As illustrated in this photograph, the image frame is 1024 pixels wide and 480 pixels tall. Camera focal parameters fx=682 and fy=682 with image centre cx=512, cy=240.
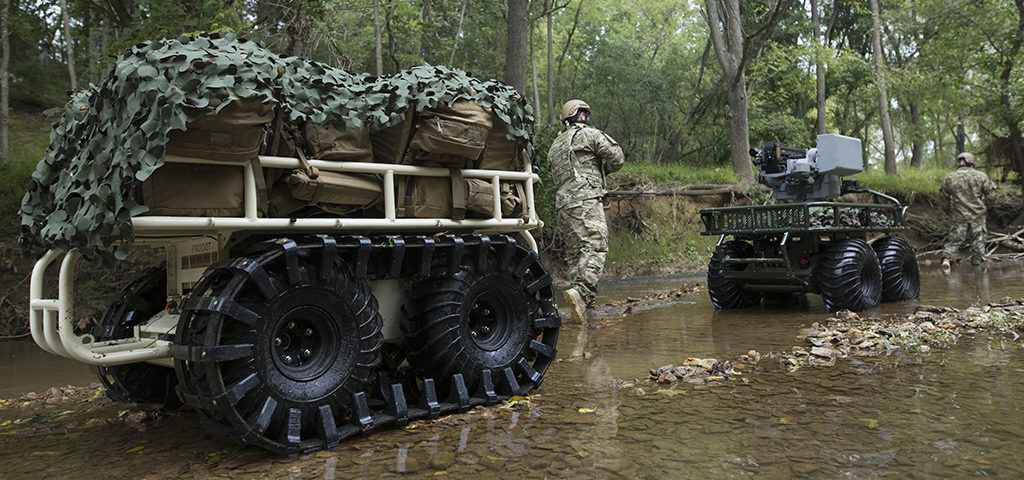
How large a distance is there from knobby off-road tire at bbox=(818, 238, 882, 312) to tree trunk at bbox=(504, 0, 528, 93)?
5.85 meters

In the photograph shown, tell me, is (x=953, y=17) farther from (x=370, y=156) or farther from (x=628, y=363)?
(x=370, y=156)

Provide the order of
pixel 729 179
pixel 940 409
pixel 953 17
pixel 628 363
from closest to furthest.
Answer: pixel 940 409 < pixel 628 363 < pixel 953 17 < pixel 729 179

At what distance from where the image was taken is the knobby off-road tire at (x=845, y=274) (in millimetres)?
7984

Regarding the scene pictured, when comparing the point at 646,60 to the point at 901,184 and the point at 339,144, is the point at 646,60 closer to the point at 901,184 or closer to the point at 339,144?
the point at 901,184

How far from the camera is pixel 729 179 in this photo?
20.1 m

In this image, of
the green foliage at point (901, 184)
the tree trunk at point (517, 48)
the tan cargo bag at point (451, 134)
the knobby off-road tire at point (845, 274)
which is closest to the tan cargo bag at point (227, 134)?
the tan cargo bag at point (451, 134)

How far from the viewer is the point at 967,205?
1484 cm

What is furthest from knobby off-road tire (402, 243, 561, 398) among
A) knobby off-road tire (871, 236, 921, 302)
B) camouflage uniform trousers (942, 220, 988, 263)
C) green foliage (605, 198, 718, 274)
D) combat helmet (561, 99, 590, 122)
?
camouflage uniform trousers (942, 220, 988, 263)

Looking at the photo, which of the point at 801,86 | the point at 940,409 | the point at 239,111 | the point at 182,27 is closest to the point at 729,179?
the point at 801,86

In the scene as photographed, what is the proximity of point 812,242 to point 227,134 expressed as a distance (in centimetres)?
700

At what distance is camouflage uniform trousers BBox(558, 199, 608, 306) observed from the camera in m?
8.02

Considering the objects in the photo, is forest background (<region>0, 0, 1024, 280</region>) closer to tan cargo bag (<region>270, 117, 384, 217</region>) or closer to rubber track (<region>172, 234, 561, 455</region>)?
tan cargo bag (<region>270, 117, 384, 217</region>)

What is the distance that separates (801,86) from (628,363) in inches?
946

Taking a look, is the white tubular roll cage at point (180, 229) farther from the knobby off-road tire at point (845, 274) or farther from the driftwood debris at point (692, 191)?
the driftwood debris at point (692, 191)
